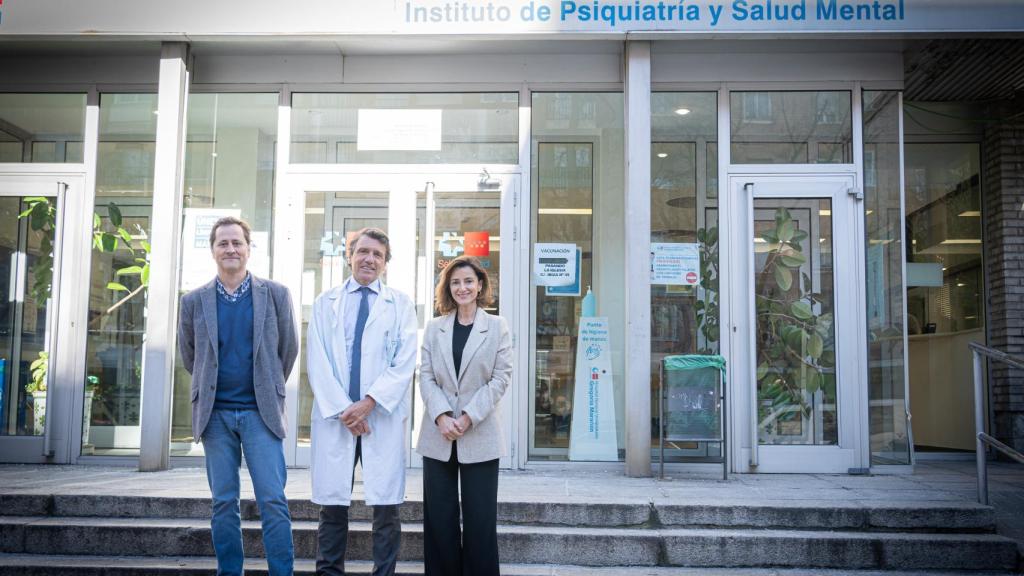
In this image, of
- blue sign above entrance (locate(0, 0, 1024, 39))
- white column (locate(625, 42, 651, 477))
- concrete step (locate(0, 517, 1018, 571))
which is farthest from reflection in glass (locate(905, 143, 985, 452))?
concrete step (locate(0, 517, 1018, 571))

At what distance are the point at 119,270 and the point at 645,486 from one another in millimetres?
4927

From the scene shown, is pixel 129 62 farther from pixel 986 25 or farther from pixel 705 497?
pixel 986 25

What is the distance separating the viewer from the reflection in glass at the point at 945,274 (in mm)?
8992

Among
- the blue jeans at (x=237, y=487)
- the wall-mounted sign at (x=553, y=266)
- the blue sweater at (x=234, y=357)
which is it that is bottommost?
the blue jeans at (x=237, y=487)

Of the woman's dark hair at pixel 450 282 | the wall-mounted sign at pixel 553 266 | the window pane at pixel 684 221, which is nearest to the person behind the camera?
the woman's dark hair at pixel 450 282

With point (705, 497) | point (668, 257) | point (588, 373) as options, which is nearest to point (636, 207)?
point (668, 257)

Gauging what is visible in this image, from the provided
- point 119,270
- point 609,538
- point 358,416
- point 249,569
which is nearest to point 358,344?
point 358,416

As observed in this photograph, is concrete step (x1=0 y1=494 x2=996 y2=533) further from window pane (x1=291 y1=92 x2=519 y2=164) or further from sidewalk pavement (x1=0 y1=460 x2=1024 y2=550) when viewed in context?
window pane (x1=291 y1=92 x2=519 y2=164)

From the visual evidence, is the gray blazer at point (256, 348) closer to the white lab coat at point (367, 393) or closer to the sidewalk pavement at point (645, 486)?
the white lab coat at point (367, 393)

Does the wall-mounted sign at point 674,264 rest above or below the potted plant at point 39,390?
above

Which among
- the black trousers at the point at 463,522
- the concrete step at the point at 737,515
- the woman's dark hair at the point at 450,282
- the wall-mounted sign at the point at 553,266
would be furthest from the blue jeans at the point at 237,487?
the wall-mounted sign at the point at 553,266

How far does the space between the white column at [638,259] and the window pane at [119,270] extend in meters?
4.24

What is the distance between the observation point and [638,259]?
23.0 feet

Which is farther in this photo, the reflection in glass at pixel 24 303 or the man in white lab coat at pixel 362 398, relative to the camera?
the reflection in glass at pixel 24 303
